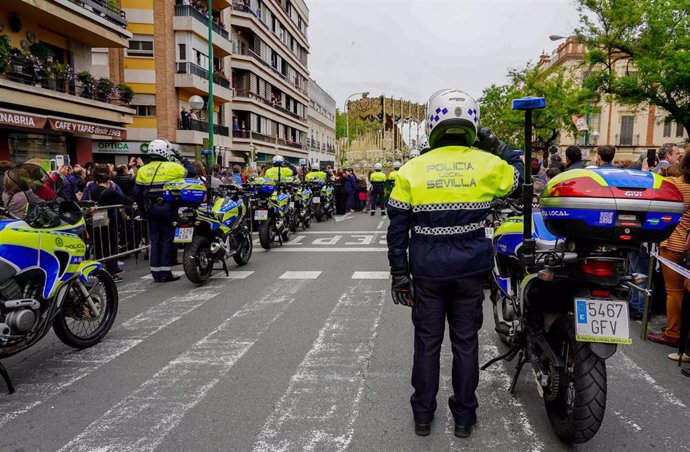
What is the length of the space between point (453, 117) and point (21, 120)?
658 inches

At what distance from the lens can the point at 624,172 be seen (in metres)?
3.20

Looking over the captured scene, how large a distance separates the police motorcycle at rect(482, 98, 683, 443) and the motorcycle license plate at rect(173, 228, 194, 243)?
18.5 feet

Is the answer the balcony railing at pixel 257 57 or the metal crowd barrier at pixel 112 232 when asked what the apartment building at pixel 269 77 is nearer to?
the balcony railing at pixel 257 57

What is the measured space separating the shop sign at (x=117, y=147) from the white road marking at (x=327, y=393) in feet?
83.1

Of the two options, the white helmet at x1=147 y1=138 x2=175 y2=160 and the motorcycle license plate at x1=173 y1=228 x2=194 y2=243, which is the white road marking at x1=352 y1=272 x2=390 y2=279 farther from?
the white helmet at x1=147 y1=138 x2=175 y2=160

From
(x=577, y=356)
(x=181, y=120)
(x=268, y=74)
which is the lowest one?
(x=577, y=356)

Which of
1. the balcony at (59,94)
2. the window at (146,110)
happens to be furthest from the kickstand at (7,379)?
the window at (146,110)

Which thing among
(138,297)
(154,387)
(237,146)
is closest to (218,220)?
(138,297)

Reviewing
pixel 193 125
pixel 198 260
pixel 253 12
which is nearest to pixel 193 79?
pixel 193 125

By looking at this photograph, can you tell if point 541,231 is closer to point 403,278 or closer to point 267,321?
point 403,278

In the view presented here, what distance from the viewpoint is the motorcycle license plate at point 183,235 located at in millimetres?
7949

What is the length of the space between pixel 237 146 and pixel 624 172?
41380mm

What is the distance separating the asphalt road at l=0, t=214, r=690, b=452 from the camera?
343 cm

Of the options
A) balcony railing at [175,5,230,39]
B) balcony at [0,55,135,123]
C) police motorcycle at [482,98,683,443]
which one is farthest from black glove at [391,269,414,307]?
balcony railing at [175,5,230,39]
